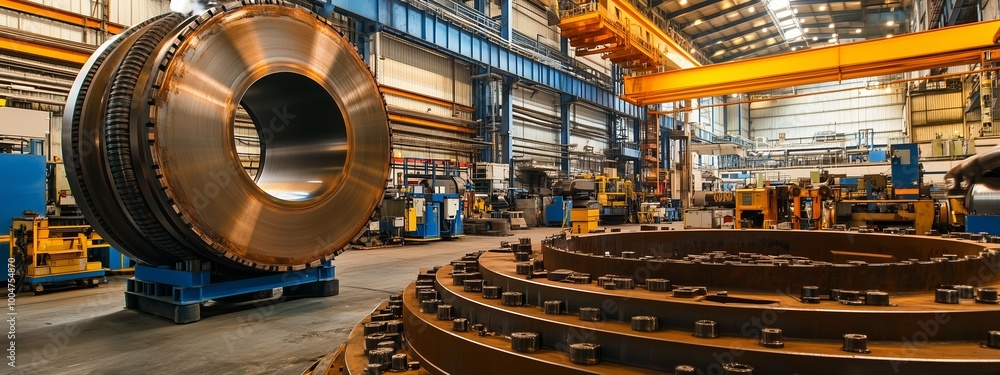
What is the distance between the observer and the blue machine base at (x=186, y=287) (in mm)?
4625

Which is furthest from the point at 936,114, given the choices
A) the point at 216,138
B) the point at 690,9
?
the point at 216,138

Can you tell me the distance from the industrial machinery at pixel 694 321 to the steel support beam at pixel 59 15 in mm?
10972

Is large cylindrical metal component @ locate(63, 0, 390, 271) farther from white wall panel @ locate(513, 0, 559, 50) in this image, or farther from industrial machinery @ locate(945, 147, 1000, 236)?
white wall panel @ locate(513, 0, 559, 50)

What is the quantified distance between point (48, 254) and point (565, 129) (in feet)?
61.8

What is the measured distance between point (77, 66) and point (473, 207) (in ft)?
34.0

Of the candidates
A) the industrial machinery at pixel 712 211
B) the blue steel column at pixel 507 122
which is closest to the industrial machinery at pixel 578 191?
the blue steel column at pixel 507 122

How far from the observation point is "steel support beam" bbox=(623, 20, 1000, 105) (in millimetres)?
9555

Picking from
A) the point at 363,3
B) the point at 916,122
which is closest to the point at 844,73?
the point at 363,3

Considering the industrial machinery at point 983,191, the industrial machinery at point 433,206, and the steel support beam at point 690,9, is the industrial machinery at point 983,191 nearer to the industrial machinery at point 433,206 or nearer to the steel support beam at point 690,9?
the industrial machinery at point 433,206

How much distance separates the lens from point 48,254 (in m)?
6.50

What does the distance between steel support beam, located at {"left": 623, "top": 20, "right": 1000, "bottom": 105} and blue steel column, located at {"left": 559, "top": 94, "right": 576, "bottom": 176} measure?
9557 mm

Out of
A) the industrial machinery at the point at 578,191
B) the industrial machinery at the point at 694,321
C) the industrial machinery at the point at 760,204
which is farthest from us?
the industrial machinery at the point at 578,191

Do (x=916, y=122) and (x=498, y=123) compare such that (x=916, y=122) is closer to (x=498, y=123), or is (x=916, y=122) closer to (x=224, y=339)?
(x=498, y=123)

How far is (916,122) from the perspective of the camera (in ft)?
94.0
